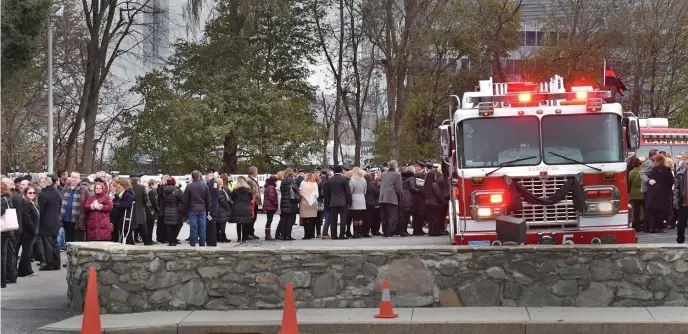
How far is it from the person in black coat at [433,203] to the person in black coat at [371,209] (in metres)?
1.32

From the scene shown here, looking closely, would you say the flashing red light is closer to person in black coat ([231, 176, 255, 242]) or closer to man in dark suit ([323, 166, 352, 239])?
man in dark suit ([323, 166, 352, 239])

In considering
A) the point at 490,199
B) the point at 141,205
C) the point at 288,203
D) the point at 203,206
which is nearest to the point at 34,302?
the point at 490,199

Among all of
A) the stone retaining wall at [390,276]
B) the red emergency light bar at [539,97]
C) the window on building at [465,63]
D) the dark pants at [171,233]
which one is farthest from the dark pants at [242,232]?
the window on building at [465,63]

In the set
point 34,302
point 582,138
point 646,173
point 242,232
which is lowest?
point 34,302

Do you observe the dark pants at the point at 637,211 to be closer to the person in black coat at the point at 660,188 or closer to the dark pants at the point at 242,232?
the person in black coat at the point at 660,188

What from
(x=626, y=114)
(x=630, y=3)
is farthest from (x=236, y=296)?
(x=630, y=3)

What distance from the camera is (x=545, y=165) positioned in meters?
16.0

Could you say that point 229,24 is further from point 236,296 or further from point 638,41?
point 236,296

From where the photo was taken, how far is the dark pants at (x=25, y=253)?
1774 centimetres

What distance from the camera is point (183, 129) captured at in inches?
1698

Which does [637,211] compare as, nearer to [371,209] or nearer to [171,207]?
[371,209]

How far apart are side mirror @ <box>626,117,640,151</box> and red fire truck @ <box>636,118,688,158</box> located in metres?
12.4

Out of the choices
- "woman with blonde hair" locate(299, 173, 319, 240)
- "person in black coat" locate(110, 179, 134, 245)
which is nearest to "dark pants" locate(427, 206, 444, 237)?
"woman with blonde hair" locate(299, 173, 319, 240)

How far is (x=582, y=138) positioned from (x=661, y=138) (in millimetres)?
12956
